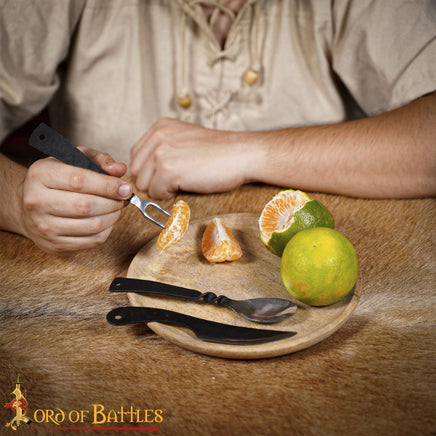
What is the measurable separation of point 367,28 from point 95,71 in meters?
0.95

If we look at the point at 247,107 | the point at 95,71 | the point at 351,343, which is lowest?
the point at 247,107

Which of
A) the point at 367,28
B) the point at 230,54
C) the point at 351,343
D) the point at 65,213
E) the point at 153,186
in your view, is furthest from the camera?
the point at 230,54

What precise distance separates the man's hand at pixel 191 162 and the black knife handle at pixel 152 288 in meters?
0.48

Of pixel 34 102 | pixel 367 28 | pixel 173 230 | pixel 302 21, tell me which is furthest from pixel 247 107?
pixel 173 230

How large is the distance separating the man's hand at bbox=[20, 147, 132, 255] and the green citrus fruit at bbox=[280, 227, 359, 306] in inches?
15.0

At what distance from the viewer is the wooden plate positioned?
0.70 meters

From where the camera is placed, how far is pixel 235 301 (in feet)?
2.61

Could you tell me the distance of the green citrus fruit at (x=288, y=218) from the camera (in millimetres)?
871

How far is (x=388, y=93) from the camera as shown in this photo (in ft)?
4.80

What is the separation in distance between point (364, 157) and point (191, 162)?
49cm

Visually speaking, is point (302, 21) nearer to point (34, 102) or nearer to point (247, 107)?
point (247, 107)

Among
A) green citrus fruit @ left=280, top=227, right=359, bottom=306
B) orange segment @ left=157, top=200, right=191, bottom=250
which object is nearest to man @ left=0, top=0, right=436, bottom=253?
orange segment @ left=157, top=200, right=191, bottom=250

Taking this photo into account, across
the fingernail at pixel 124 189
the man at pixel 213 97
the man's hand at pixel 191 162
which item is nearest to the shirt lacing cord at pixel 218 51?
the man at pixel 213 97

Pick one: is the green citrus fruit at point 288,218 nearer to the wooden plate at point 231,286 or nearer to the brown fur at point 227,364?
the wooden plate at point 231,286
